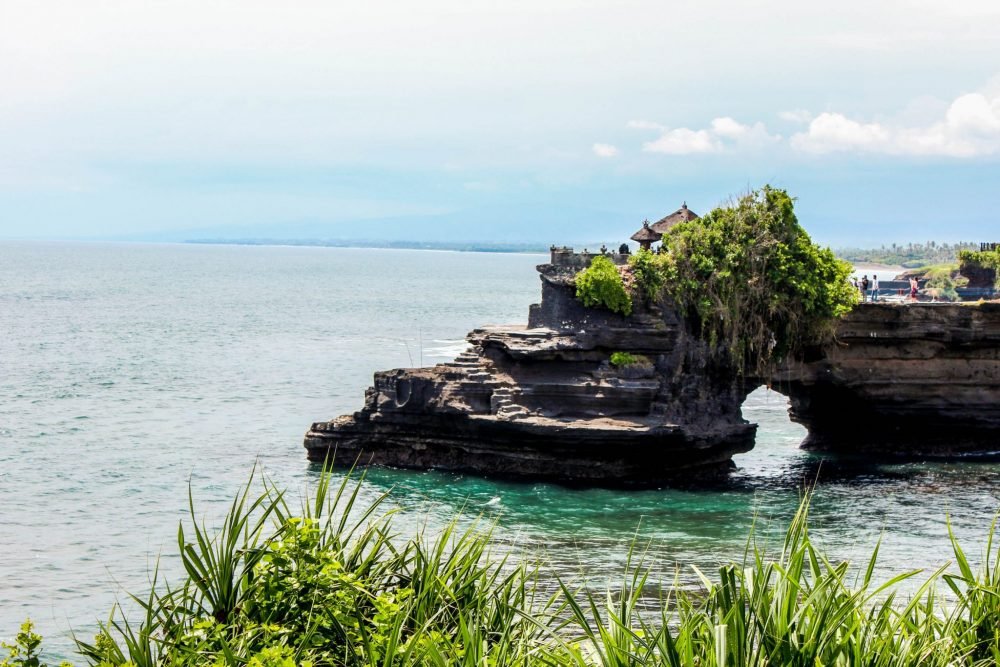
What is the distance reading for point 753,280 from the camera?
4003 centimetres

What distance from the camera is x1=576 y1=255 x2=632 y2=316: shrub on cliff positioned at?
127 ft

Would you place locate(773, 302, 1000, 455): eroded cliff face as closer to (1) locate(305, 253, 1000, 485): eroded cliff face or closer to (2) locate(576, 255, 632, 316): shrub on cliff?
(1) locate(305, 253, 1000, 485): eroded cliff face

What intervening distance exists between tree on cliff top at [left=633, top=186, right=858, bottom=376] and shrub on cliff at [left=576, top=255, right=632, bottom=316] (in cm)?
85

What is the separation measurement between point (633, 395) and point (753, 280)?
6384 mm

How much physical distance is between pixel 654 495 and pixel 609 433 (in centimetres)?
242

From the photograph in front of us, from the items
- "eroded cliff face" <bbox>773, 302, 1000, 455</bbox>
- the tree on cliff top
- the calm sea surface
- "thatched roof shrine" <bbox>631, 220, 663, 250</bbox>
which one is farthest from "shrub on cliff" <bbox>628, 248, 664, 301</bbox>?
the calm sea surface

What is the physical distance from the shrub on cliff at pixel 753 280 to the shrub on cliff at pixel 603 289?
5.10 feet

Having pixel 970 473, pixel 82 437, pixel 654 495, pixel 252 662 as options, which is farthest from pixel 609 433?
pixel 252 662

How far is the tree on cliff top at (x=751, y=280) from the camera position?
3969 cm

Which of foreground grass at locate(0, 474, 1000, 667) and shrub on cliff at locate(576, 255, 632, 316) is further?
shrub on cliff at locate(576, 255, 632, 316)

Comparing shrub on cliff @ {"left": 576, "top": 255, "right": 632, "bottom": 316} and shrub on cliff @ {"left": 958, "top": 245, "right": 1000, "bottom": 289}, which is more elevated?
shrub on cliff @ {"left": 958, "top": 245, "right": 1000, "bottom": 289}

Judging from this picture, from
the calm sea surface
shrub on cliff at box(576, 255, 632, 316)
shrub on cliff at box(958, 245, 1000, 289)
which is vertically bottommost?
the calm sea surface

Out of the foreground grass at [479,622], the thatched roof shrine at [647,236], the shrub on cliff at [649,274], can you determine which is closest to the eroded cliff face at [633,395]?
the shrub on cliff at [649,274]

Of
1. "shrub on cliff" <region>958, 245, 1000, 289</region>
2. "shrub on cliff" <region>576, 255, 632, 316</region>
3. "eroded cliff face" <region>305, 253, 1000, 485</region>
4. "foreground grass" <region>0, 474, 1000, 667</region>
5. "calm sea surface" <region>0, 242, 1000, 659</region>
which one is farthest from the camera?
"shrub on cliff" <region>958, 245, 1000, 289</region>
